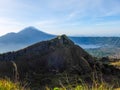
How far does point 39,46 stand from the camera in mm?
37344

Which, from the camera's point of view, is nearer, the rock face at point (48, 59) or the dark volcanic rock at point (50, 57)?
the rock face at point (48, 59)

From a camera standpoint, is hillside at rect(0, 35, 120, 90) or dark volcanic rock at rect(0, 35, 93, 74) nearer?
hillside at rect(0, 35, 120, 90)

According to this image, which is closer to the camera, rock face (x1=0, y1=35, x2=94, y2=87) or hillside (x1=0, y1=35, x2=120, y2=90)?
hillside (x1=0, y1=35, x2=120, y2=90)

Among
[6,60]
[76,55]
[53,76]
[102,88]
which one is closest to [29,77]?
[53,76]

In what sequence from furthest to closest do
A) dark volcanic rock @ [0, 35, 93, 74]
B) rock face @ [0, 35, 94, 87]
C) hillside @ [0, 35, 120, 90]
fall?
dark volcanic rock @ [0, 35, 93, 74] < rock face @ [0, 35, 94, 87] < hillside @ [0, 35, 120, 90]

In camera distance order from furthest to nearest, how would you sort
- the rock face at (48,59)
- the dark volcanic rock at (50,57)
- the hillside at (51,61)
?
1. the dark volcanic rock at (50,57)
2. the rock face at (48,59)
3. the hillside at (51,61)

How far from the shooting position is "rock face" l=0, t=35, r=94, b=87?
34938 mm

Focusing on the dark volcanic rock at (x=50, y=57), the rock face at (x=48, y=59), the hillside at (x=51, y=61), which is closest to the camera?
the hillside at (x=51, y=61)

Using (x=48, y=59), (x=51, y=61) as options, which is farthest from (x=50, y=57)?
(x=51, y=61)

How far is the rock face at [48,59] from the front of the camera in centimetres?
3494

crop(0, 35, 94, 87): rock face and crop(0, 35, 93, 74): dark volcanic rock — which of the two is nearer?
crop(0, 35, 94, 87): rock face

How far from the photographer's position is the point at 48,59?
3672 cm

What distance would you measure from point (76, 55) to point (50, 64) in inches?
128

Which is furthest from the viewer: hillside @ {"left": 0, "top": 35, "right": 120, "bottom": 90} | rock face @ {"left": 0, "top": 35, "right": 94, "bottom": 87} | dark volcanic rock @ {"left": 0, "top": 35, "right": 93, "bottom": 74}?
dark volcanic rock @ {"left": 0, "top": 35, "right": 93, "bottom": 74}
